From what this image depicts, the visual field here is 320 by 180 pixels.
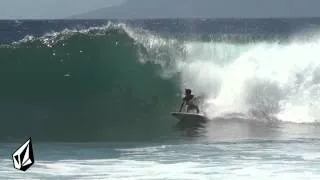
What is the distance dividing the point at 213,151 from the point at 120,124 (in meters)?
5.92

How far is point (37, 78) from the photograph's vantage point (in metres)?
24.8

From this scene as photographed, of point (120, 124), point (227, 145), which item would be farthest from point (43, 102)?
point (227, 145)

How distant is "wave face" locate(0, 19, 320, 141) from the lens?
1958 cm

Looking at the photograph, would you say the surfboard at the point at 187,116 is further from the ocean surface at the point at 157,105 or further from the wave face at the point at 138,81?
the wave face at the point at 138,81

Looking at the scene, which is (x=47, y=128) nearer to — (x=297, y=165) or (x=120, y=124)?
(x=120, y=124)

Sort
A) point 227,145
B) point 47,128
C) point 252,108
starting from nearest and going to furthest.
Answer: point 227,145, point 47,128, point 252,108

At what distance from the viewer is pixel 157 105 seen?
22.1 meters

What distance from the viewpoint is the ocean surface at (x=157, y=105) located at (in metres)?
12.1

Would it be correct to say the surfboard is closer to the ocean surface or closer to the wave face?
the ocean surface

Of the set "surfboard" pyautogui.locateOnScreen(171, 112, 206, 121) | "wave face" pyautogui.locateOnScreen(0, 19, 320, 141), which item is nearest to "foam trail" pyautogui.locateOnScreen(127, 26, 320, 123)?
"wave face" pyautogui.locateOnScreen(0, 19, 320, 141)

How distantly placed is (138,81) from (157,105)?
2.66 meters

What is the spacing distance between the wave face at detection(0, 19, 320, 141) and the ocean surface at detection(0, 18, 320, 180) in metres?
0.04

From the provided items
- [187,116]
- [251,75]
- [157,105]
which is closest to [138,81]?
[157,105]

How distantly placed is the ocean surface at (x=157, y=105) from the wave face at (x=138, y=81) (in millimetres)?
40
